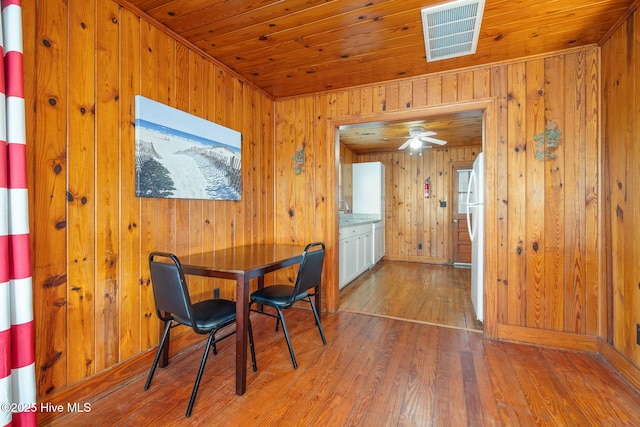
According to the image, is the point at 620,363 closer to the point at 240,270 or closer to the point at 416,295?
the point at 416,295

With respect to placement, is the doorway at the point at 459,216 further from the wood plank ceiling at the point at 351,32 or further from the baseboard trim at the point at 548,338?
the wood plank ceiling at the point at 351,32

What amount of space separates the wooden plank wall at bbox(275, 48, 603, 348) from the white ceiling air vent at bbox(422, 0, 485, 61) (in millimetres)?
403

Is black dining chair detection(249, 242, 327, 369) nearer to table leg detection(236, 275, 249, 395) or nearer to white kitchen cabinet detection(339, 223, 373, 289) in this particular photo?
table leg detection(236, 275, 249, 395)

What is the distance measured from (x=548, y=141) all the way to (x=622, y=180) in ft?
1.86

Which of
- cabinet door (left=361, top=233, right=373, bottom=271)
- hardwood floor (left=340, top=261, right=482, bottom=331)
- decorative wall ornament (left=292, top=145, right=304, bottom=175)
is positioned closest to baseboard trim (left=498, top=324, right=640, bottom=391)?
hardwood floor (left=340, top=261, right=482, bottom=331)

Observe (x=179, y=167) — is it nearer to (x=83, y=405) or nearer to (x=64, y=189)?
(x=64, y=189)

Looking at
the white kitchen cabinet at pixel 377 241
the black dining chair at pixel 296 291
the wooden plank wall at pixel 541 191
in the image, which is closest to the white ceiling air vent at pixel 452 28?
the wooden plank wall at pixel 541 191

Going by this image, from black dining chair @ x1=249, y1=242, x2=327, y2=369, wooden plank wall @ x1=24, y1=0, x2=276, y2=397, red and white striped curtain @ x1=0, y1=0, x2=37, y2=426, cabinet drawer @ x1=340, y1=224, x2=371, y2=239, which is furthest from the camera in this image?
cabinet drawer @ x1=340, y1=224, x2=371, y2=239

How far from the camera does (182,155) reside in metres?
2.21

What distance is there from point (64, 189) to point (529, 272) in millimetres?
3275

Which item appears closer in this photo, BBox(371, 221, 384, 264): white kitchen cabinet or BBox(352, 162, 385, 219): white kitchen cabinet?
BBox(371, 221, 384, 264): white kitchen cabinet

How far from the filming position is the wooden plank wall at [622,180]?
72.6 inches

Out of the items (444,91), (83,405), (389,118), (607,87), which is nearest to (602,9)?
(607,87)

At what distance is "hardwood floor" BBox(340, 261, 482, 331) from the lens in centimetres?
302
